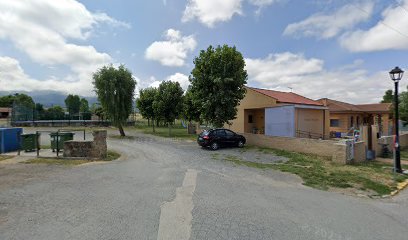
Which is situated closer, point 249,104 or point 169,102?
point 249,104

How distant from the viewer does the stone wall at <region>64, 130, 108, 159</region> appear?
1219 centimetres

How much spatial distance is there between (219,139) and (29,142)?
11.8m

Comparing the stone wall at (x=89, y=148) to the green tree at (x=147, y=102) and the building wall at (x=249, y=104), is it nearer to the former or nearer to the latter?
the building wall at (x=249, y=104)

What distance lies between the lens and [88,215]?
16.6ft

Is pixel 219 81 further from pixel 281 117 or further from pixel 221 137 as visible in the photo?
pixel 281 117

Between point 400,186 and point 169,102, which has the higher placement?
point 169,102

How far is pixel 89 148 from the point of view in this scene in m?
12.2

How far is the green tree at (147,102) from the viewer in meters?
31.5

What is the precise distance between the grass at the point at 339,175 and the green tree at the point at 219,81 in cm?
716

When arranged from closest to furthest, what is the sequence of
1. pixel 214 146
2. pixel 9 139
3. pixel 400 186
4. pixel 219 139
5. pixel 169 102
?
pixel 400 186 → pixel 9 139 → pixel 214 146 → pixel 219 139 → pixel 169 102

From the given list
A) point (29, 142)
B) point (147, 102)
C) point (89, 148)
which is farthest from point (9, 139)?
point (147, 102)

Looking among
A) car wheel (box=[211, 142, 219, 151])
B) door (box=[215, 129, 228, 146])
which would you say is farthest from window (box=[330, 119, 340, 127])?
car wheel (box=[211, 142, 219, 151])

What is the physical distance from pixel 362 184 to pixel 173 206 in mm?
6780

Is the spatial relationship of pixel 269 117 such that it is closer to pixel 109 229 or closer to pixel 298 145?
pixel 298 145
